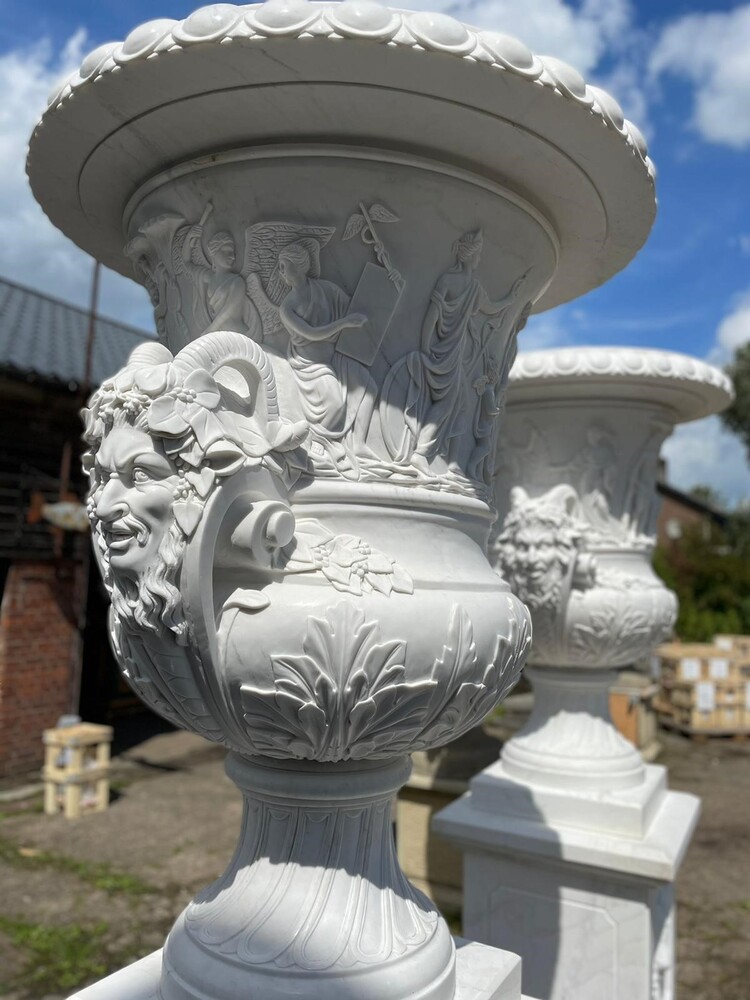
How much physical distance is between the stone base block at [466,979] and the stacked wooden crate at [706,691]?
299 inches

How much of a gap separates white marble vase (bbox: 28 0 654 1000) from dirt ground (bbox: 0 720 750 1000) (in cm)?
256

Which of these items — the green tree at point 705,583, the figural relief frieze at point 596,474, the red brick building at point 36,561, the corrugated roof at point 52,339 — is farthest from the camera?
the green tree at point 705,583

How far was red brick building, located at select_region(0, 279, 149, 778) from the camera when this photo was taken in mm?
6082

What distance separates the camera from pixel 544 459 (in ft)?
10.0

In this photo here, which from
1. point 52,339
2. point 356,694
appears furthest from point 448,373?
point 52,339

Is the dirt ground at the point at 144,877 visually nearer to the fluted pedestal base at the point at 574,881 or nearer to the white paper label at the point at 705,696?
the fluted pedestal base at the point at 574,881

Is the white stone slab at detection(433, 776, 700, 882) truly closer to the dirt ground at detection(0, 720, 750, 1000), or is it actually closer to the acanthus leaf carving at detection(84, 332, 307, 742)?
the dirt ground at detection(0, 720, 750, 1000)

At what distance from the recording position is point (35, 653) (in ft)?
20.6

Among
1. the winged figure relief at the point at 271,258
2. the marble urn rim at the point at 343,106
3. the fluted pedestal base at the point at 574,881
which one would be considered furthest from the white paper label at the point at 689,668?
the winged figure relief at the point at 271,258

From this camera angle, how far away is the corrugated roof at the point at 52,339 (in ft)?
22.0

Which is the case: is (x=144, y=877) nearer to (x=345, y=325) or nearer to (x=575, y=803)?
(x=575, y=803)

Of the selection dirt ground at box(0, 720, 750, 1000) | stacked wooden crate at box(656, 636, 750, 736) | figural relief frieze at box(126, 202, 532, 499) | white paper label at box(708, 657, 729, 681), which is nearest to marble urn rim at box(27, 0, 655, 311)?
figural relief frieze at box(126, 202, 532, 499)

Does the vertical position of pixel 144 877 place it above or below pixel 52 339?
below

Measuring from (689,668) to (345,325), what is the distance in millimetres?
8602
